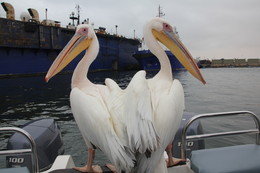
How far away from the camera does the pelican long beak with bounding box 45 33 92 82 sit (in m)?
2.25

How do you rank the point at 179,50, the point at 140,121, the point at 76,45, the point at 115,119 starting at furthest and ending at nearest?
the point at 76,45 < the point at 179,50 < the point at 115,119 < the point at 140,121

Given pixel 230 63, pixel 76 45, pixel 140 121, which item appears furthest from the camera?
pixel 230 63

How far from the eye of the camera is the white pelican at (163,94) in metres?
1.63

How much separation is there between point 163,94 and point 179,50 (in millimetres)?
658

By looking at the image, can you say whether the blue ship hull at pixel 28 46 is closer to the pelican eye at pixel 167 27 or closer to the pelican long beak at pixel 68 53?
the pelican long beak at pixel 68 53

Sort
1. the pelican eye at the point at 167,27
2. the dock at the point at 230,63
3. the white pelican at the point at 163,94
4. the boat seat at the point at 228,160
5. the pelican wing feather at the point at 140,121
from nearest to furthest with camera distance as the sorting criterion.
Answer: the pelican wing feather at the point at 140,121 < the white pelican at the point at 163,94 < the boat seat at the point at 228,160 < the pelican eye at the point at 167,27 < the dock at the point at 230,63

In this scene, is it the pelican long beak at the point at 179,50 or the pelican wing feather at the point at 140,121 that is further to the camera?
the pelican long beak at the point at 179,50

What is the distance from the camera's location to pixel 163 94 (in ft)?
6.16

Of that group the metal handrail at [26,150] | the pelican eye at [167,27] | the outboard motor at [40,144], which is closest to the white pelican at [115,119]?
the metal handrail at [26,150]

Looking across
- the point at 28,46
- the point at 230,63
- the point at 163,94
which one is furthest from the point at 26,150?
the point at 230,63

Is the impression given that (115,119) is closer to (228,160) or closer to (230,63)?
(228,160)

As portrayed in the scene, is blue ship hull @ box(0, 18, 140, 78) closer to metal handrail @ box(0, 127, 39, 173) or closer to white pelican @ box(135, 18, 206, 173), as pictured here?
metal handrail @ box(0, 127, 39, 173)

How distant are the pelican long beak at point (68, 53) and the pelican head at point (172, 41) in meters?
0.72

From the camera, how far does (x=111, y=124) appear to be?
1653 millimetres
